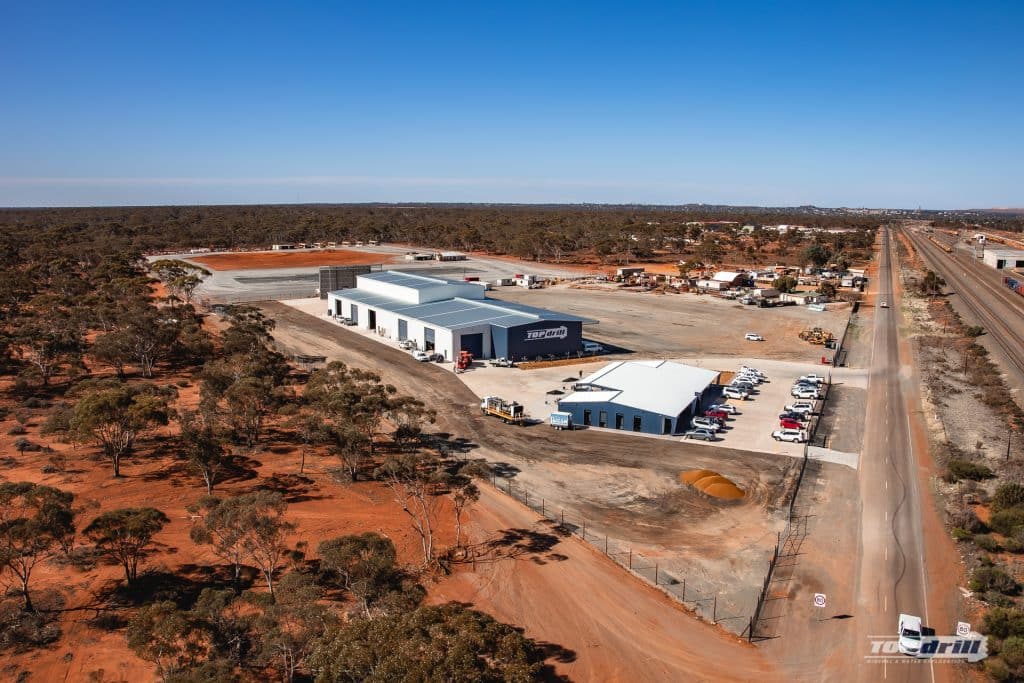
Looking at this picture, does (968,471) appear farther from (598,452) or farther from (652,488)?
(598,452)

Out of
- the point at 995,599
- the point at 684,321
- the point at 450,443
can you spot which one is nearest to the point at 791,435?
the point at 995,599

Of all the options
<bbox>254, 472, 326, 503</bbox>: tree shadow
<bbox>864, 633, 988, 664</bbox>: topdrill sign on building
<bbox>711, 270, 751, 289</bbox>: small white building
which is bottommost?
<bbox>864, 633, 988, 664</bbox>: topdrill sign on building

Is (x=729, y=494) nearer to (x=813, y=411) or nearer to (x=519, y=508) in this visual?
(x=519, y=508)

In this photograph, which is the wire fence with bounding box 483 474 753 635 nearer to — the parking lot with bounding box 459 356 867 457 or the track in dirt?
the track in dirt

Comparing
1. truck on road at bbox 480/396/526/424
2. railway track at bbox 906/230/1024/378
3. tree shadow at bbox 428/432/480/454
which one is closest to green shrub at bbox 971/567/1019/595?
tree shadow at bbox 428/432/480/454

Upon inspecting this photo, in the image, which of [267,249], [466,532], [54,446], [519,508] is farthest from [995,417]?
[267,249]

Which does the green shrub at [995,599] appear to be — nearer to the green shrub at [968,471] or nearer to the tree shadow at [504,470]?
the green shrub at [968,471]
